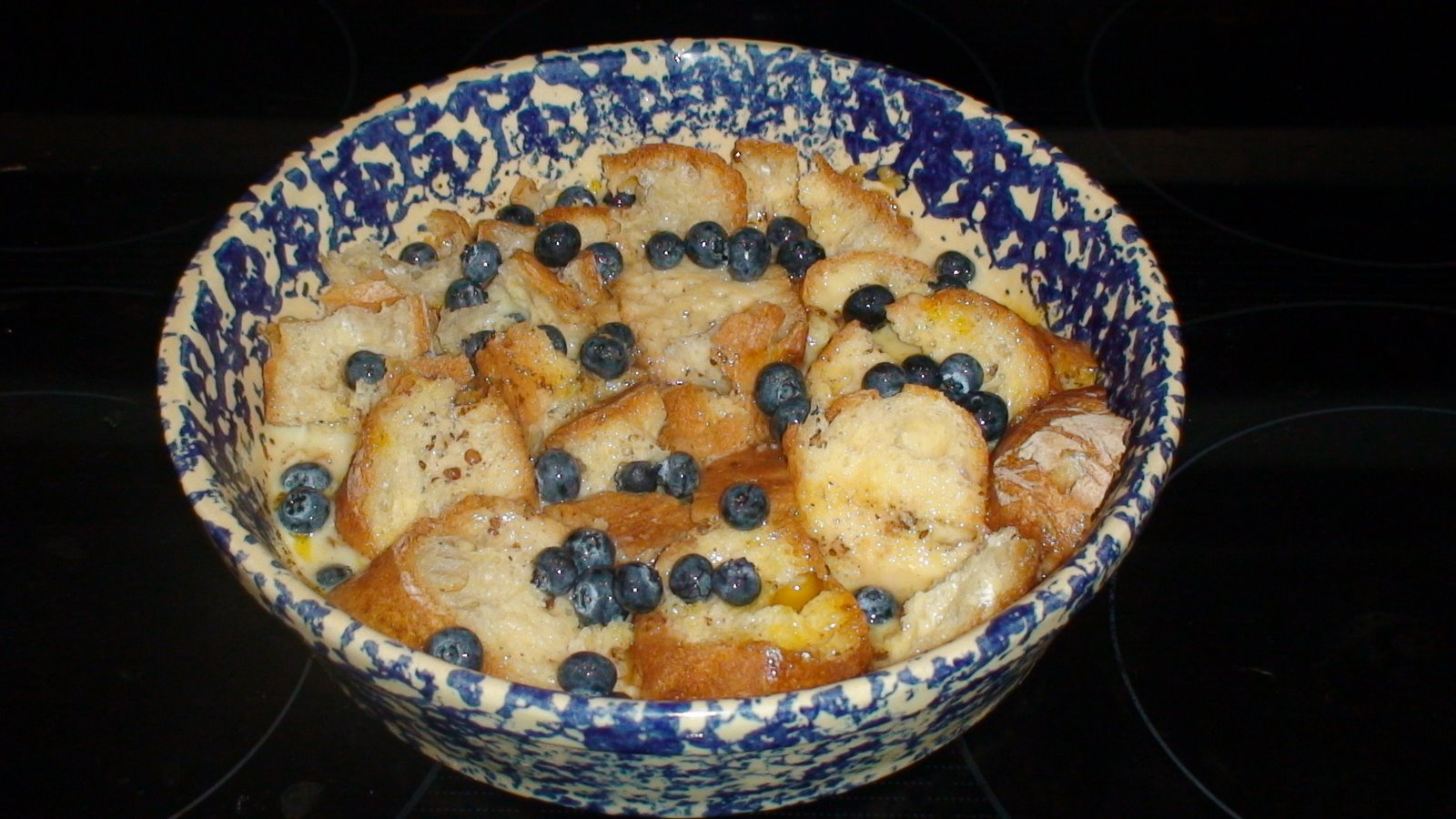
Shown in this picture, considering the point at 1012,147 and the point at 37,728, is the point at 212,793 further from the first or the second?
the point at 1012,147

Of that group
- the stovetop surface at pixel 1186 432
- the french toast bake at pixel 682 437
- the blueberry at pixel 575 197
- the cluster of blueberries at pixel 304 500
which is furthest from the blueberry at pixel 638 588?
the blueberry at pixel 575 197

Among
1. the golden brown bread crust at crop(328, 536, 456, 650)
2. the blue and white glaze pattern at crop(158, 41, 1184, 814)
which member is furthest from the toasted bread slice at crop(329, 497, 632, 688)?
the blue and white glaze pattern at crop(158, 41, 1184, 814)

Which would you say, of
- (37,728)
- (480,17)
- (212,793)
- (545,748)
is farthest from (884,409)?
(480,17)

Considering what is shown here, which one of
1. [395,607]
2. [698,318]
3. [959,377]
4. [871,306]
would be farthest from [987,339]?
[395,607]

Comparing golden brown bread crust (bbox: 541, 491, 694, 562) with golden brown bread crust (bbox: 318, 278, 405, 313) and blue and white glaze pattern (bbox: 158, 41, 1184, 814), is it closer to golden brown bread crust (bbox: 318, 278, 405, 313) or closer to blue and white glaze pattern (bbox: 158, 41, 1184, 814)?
blue and white glaze pattern (bbox: 158, 41, 1184, 814)

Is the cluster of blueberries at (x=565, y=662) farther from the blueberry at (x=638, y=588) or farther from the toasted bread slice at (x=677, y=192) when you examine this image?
the toasted bread slice at (x=677, y=192)

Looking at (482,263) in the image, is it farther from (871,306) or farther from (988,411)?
(988,411)

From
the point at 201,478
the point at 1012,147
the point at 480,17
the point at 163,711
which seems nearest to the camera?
the point at 201,478
